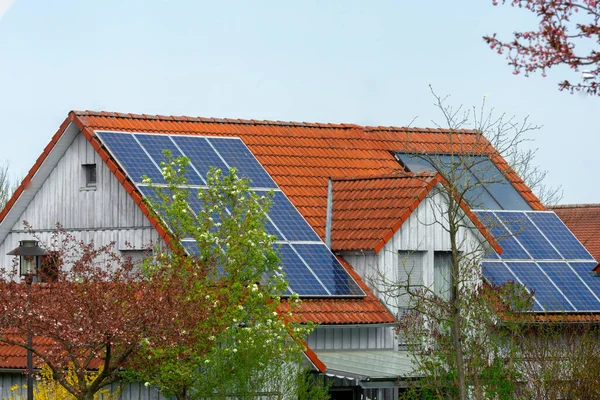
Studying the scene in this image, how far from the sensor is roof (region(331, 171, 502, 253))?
29953 millimetres

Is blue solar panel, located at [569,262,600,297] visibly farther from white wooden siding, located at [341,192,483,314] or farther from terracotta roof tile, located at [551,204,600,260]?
terracotta roof tile, located at [551,204,600,260]

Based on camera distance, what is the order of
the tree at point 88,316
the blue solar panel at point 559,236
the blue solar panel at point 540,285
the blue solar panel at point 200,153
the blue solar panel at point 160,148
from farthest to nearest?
1. the blue solar panel at point 559,236
2. the blue solar panel at point 540,285
3. the blue solar panel at point 200,153
4. the blue solar panel at point 160,148
5. the tree at point 88,316

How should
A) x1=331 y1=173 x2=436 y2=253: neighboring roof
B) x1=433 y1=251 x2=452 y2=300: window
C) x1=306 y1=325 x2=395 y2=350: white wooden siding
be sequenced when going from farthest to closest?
1. x1=433 y1=251 x2=452 y2=300: window
2. x1=331 y1=173 x2=436 y2=253: neighboring roof
3. x1=306 y1=325 x2=395 y2=350: white wooden siding

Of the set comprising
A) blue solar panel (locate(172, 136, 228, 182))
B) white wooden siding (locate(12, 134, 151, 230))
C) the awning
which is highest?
blue solar panel (locate(172, 136, 228, 182))

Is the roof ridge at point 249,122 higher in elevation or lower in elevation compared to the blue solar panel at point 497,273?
higher

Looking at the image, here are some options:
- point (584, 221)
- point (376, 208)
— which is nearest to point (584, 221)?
point (584, 221)

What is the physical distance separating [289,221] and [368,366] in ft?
15.1

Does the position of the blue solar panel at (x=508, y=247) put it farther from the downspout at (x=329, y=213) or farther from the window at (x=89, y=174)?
the window at (x=89, y=174)

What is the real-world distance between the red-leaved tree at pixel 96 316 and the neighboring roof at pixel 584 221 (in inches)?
1708

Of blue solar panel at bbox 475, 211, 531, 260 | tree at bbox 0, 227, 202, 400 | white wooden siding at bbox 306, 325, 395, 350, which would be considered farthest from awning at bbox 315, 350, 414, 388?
blue solar panel at bbox 475, 211, 531, 260

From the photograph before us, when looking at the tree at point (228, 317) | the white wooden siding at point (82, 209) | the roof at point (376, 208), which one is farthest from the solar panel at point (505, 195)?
the tree at point (228, 317)

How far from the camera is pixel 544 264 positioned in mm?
33250

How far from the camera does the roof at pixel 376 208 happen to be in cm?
2995

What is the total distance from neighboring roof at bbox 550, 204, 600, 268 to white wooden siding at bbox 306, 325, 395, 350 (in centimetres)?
3558
